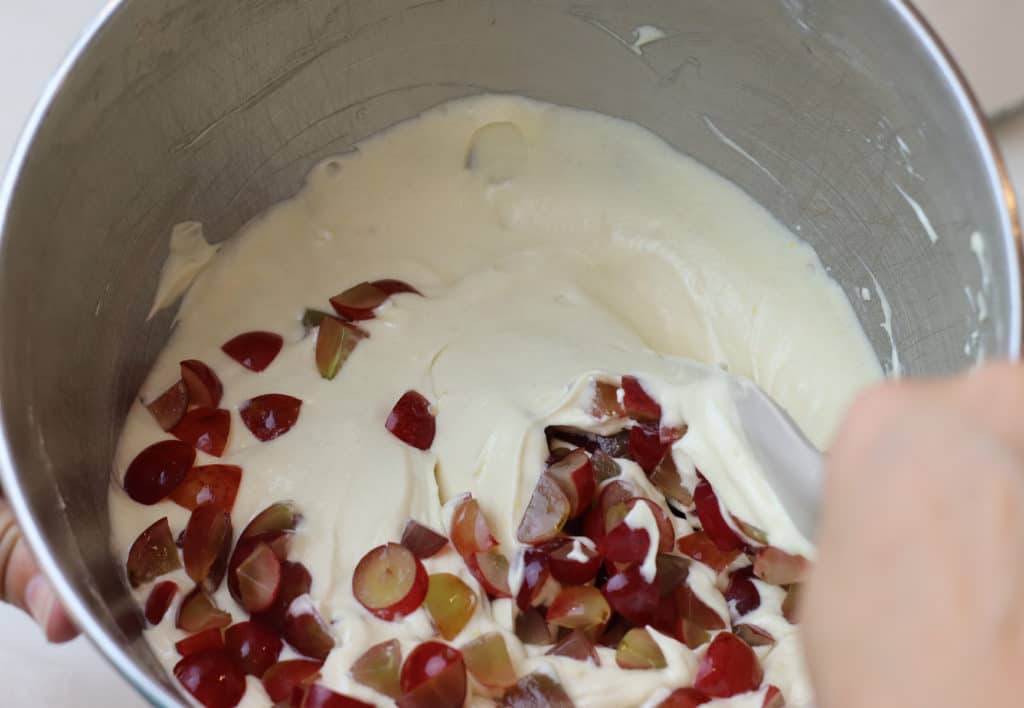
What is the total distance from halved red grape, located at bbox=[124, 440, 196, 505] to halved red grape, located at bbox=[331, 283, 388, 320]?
25 cm

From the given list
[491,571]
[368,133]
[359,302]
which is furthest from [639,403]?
[368,133]

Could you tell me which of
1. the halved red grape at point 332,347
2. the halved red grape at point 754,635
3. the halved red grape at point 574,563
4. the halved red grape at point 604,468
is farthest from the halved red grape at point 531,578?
the halved red grape at point 332,347

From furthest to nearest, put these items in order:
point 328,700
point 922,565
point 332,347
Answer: point 332,347 → point 328,700 → point 922,565

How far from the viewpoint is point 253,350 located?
110 centimetres

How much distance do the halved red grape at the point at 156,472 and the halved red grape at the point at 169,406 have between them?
4cm

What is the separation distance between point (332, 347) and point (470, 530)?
0.90 ft

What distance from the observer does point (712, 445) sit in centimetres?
105

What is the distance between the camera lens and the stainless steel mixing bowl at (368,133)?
32.8 inches

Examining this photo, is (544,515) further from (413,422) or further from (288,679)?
(288,679)

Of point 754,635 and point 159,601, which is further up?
point 754,635

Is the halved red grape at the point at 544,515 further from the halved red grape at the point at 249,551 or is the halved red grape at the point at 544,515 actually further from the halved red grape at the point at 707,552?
the halved red grape at the point at 249,551

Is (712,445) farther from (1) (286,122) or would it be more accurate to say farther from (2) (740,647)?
(1) (286,122)

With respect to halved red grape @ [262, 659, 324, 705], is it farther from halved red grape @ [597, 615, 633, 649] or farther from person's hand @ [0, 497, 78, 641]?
halved red grape @ [597, 615, 633, 649]

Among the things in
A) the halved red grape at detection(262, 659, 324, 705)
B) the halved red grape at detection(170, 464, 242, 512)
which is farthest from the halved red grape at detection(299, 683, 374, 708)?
the halved red grape at detection(170, 464, 242, 512)
